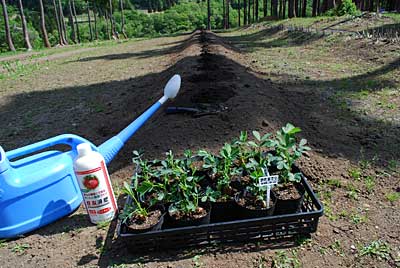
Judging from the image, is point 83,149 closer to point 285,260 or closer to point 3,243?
point 3,243

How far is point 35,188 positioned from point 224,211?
1.12 meters

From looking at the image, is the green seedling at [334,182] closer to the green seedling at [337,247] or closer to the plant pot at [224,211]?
the green seedling at [337,247]

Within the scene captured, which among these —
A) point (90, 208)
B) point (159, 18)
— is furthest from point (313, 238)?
point (159, 18)

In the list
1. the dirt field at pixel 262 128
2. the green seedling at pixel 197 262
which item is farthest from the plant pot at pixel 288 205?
the green seedling at pixel 197 262

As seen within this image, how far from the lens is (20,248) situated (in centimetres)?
187

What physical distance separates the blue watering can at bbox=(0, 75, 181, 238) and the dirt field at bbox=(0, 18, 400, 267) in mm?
116

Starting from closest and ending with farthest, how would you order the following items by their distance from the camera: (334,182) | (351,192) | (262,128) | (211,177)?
(211,177) → (351,192) → (334,182) → (262,128)

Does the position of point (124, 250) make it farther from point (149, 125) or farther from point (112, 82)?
point (112, 82)

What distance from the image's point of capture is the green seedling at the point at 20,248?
186 cm

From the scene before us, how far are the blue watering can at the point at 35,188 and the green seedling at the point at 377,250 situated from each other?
5.52ft

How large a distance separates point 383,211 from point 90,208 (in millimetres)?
1872

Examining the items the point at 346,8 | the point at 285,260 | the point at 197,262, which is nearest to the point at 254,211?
the point at 285,260

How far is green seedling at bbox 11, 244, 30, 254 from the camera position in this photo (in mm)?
1856

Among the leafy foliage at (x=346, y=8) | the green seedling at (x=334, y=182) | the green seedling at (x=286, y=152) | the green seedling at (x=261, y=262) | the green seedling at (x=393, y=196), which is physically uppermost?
the leafy foliage at (x=346, y=8)
